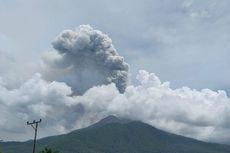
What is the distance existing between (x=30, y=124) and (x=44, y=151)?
6.53 metres

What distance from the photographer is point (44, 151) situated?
269 ft

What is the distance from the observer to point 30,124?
79500 millimetres
